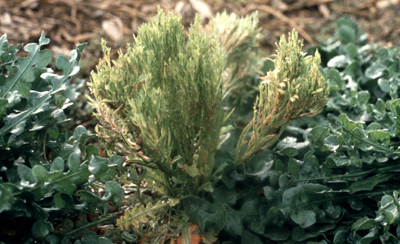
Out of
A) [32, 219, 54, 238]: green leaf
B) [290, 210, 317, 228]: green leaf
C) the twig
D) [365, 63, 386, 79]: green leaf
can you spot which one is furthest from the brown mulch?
[290, 210, 317, 228]: green leaf

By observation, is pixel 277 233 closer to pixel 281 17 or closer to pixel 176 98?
pixel 176 98

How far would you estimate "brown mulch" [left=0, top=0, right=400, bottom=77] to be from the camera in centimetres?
296

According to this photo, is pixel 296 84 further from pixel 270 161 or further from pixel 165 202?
pixel 165 202

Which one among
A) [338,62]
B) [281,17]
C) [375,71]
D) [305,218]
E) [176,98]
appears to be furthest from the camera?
[281,17]

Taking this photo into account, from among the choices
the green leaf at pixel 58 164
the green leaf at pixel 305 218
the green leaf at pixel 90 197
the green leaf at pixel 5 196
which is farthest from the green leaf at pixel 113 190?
the green leaf at pixel 305 218

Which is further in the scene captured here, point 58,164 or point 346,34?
point 346,34

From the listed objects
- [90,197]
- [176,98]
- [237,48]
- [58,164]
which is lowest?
[90,197]

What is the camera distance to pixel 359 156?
1.77 metres

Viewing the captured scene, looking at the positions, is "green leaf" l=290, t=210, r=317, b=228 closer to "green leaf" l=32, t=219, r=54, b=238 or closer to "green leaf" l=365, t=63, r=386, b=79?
"green leaf" l=32, t=219, r=54, b=238

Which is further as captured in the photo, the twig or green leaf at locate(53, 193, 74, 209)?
the twig

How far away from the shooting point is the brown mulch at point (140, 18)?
2.96m

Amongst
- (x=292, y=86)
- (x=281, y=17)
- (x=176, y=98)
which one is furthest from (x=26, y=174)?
(x=281, y=17)

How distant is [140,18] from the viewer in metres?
3.36

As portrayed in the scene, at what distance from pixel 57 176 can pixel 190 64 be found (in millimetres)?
624
